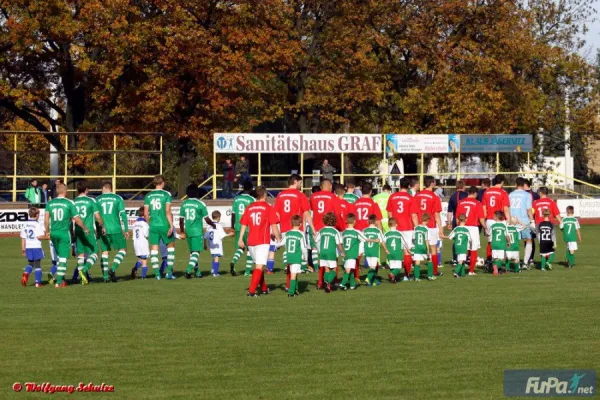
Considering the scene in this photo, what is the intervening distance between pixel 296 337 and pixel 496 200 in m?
11.6

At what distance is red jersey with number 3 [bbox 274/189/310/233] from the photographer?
22578 millimetres

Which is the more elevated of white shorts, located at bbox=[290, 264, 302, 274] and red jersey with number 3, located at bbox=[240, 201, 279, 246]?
red jersey with number 3, located at bbox=[240, 201, 279, 246]

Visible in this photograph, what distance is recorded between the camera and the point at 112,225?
23875mm

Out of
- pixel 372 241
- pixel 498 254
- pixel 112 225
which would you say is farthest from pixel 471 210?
pixel 112 225

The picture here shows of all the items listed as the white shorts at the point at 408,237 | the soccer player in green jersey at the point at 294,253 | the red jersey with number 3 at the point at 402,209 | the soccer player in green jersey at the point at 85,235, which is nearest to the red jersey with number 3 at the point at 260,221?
the soccer player in green jersey at the point at 294,253

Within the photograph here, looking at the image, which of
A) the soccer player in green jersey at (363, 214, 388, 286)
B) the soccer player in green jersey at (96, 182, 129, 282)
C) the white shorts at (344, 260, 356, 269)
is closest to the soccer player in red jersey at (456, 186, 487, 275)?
the soccer player in green jersey at (363, 214, 388, 286)

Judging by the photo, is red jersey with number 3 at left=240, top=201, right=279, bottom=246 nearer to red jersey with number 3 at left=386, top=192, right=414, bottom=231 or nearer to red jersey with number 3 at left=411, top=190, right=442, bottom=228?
red jersey with number 3 at left=386, top=192, right=414, bottom=231

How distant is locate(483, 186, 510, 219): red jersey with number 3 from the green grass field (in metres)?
3.01

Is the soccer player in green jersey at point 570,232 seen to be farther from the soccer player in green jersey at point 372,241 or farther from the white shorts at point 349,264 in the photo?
the white shorts at point 349,264

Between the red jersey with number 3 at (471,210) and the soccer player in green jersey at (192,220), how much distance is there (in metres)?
5.56

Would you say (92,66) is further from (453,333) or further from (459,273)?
(453,333)

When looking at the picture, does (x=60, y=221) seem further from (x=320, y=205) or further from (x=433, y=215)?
(x=433, y=215)

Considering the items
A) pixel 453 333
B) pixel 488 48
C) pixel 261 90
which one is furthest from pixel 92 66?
pixel 453 333

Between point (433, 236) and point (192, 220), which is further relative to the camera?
point (433, 236)
